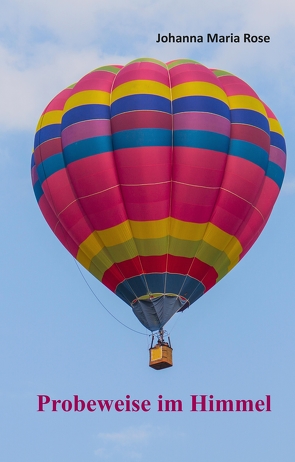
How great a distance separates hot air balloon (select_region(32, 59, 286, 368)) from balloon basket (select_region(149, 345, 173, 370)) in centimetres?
3

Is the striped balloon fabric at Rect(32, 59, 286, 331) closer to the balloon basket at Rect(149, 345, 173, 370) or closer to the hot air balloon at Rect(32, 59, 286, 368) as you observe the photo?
the hot air balloon at Rect(32, 59, 286, 368)

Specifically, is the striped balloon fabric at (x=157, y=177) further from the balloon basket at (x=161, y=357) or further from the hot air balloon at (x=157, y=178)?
the balloon basket at (x=161, y=357)

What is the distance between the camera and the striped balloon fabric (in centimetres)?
2466

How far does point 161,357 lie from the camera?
24281 millimetres

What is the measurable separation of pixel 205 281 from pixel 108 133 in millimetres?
3855

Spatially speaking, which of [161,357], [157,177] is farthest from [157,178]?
[161,357]

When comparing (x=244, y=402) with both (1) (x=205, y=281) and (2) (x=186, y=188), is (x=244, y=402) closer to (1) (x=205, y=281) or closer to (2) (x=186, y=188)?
(1) (x=205, y=281)

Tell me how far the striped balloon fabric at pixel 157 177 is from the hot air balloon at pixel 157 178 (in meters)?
0.02

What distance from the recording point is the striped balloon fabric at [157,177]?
24.7m

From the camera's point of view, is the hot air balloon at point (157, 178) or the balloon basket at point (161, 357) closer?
the balloon basket at point (161, 357)

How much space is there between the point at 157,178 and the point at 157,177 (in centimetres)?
2

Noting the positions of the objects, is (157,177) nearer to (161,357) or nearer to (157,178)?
(157,178)

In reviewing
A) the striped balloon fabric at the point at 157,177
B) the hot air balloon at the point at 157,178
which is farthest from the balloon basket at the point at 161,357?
the striped balloon fabric at the point at 157,177

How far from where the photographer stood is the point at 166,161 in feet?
80.8
